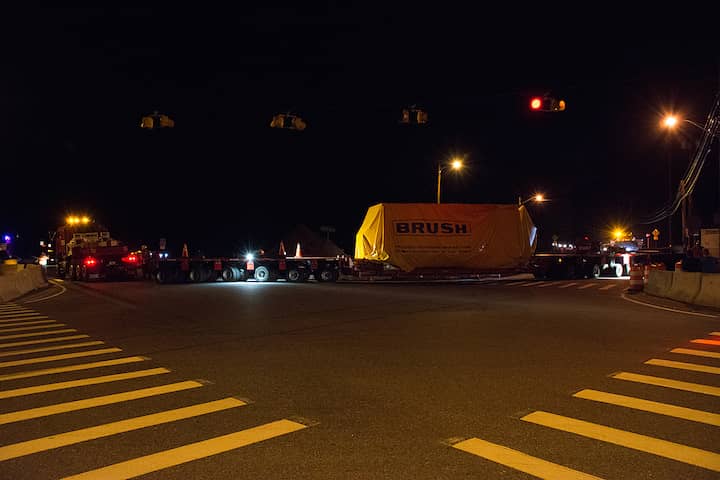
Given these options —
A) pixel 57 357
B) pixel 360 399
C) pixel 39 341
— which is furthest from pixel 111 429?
pixel 39 341

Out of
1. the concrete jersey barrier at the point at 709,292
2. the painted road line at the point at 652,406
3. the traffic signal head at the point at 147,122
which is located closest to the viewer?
the painted road line at the point at 652,406

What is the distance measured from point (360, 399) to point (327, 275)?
77.9 ft

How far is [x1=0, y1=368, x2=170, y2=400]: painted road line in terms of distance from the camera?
6857 mm

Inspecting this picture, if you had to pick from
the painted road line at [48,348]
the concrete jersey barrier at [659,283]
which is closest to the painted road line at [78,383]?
the painted road line at [48,348]

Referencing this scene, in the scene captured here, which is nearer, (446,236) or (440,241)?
(440,241)

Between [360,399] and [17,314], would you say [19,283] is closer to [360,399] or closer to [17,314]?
[17,314]

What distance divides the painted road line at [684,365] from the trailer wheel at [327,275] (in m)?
22.2

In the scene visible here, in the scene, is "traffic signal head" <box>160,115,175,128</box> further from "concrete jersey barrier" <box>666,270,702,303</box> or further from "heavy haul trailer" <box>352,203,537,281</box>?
"concrete jersey barrier" <box>666,270,702,303</box>

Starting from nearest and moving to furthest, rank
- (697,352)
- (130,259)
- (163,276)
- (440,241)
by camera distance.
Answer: (697,352)
(440,241)
(163,276)
(130,259)

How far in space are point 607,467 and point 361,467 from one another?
73.6 inches

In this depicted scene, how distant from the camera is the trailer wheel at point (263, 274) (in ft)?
97.6

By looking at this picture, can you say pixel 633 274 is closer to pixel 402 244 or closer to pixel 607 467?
pixel 402 244

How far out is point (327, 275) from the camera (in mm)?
30156

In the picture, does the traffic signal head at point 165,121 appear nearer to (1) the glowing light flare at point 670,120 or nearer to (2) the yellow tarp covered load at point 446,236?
(2) the yellow tarp covered load at point 446,236
